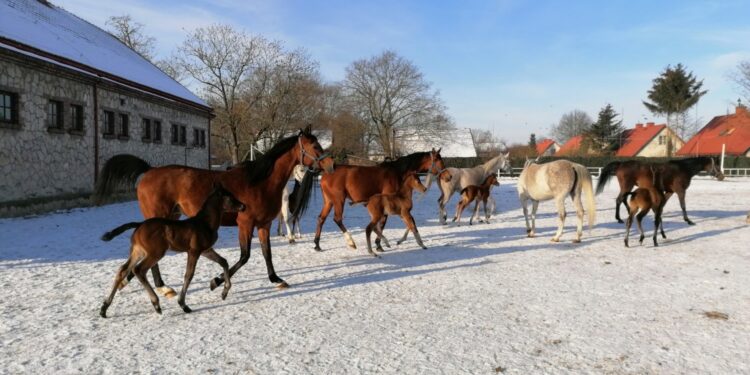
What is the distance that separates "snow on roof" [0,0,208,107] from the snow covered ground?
8.73 metres

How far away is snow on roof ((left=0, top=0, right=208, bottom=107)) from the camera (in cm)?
1461

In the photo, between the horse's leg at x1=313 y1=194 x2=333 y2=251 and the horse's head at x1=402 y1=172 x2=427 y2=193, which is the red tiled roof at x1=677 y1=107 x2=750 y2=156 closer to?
the horse's head at x1=402 y1=172 x2=427 y2=193

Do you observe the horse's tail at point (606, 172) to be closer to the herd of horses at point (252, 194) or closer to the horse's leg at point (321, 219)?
the herd of horses at point (252, 194)

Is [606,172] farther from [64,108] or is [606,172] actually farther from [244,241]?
[64,108]

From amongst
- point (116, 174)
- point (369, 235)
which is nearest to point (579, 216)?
point (369, 235)

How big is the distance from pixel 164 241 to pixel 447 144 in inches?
2120

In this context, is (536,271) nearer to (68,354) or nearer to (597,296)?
(597,296)

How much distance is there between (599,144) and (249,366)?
64.1 meters

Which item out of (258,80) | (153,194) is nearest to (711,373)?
(153,194)

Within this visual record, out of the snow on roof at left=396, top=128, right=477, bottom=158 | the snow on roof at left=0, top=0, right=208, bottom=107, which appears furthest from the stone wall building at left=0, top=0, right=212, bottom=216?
the snow on roof at left=396, top=128, right=477, bottom=158

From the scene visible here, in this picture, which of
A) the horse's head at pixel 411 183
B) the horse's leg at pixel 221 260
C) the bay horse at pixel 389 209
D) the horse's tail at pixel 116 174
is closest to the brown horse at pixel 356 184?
the horse's head at pixel 411 183

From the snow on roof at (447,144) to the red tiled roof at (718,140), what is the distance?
24.1m

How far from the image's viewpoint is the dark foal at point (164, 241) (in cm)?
463

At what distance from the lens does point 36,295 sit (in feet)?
17.9
